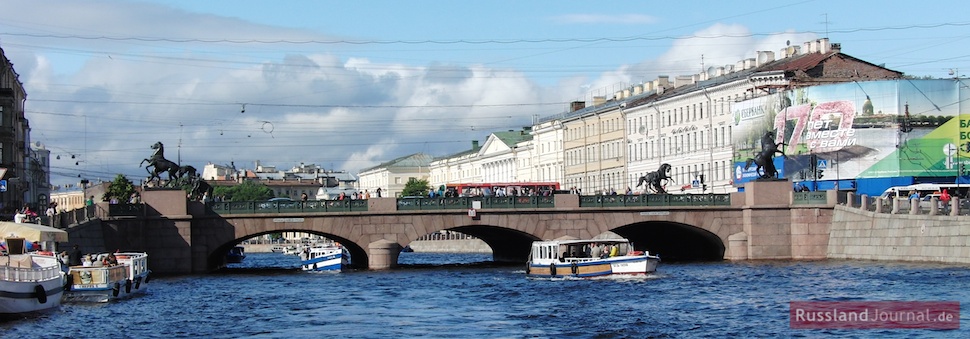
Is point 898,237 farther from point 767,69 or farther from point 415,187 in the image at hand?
point 415,187

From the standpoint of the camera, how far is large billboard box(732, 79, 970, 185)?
307ft

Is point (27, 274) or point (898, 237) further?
point (898, 237)

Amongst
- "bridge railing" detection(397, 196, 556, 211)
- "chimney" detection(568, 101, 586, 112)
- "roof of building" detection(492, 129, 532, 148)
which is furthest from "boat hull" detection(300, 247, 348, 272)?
"roof of building" detection(492, 129, 532, 148)

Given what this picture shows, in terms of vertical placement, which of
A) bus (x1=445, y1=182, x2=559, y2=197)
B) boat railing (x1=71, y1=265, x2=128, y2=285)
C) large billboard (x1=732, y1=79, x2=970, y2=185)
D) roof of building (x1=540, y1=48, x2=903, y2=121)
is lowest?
boat railing (x1=71, y1=265, x2=128, y2=285)

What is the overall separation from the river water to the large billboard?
25390 mm

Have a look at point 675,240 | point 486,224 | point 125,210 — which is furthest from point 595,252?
point 675,240

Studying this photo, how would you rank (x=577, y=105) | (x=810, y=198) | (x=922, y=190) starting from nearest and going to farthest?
→ (x=810, y=198) → (x=922, y=190) → (x=577, y=105)

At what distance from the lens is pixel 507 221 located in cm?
7700

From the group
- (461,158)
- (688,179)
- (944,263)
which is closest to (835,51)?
(688,179)

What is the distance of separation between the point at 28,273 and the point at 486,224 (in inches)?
1305

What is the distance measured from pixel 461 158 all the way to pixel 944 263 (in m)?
117

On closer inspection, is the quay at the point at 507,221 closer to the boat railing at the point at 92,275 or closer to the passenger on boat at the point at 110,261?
the passenger on boat at the point at 110,261

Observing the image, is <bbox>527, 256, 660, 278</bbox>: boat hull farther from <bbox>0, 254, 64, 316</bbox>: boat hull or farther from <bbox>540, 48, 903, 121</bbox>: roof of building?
<bbox>540, 48, 903, 121</bbox>: roof of building

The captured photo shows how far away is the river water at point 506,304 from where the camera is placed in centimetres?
4247
